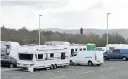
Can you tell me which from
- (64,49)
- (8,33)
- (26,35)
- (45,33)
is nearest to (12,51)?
(64,49)

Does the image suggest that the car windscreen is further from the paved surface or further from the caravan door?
the paved surface

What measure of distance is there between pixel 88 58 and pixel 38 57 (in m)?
9.05

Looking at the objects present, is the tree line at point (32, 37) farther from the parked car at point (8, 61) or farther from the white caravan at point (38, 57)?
the white caravan at point (38, 57)

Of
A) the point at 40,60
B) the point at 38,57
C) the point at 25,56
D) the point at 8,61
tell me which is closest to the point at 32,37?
the point at 8,61

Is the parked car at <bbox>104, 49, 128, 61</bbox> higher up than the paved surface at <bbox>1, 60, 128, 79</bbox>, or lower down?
higher up

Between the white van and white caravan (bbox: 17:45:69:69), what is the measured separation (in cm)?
550

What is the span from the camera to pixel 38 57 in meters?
30.7

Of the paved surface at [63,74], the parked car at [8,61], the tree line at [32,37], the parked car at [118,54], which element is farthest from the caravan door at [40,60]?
the tree line at [32,37]

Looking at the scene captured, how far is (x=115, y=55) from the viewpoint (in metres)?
50.1

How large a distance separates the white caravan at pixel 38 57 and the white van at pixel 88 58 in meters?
5.50

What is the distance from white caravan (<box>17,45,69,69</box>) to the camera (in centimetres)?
3030

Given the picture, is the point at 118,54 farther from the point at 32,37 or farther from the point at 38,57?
the point at 32,37

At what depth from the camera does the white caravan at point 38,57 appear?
99.4 ft

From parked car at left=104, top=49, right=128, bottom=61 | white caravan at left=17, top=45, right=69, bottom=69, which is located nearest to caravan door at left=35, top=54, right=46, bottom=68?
white caravan at left=17, top=45, right=69, bottom=69
